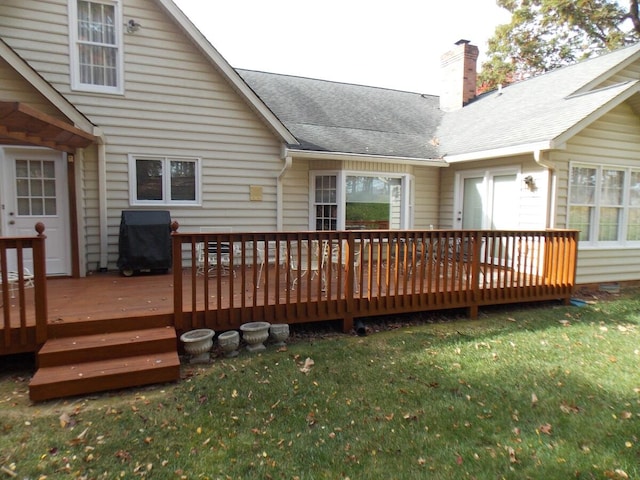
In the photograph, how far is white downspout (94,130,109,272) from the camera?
694 centimetres

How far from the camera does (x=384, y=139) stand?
9781 millimetres

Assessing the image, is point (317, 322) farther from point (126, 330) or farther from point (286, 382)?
point (126, 330)

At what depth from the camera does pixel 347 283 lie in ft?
17.3

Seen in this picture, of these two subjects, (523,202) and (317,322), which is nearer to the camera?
(317,322)

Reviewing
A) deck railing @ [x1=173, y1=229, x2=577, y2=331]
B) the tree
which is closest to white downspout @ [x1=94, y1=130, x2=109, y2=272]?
deck railing @ [x1=173, y1=229, x2=577, y2=331]

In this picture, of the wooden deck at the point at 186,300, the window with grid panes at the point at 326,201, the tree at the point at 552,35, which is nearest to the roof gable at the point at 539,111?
the wooden deck at the point at 186,300

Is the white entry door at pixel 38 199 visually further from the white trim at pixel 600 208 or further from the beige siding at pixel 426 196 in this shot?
the white trim at pixel 600 208

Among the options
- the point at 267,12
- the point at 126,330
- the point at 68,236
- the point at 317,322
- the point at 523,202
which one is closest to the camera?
the point at 126,330

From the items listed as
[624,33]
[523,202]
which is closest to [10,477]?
[523,202]

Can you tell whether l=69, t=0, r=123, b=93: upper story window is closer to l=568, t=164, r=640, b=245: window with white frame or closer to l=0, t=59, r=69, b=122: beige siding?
l=0, t=59, r=69, b=122: beige siding

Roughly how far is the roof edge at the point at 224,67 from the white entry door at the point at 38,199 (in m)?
3.04

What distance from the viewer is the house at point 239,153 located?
654cm

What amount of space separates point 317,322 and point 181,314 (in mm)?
1944

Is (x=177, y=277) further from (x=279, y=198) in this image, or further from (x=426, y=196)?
(x=426, y=196)
